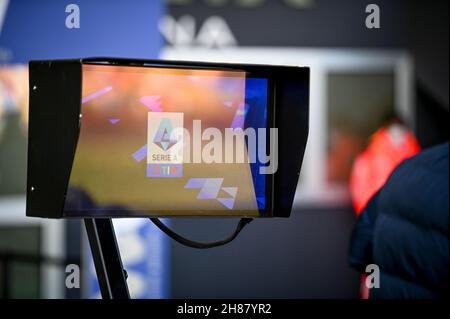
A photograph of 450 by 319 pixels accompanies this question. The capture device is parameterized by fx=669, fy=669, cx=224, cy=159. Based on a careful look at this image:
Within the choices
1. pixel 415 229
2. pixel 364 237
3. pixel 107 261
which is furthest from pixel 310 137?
pixel 107 261

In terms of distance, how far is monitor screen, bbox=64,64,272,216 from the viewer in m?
0.67

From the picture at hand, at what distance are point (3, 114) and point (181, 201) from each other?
2.21 meters

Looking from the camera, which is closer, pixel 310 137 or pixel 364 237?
pixel 364 237

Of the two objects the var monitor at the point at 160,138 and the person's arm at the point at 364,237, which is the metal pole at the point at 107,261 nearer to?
the var monitor at the point at 160,138

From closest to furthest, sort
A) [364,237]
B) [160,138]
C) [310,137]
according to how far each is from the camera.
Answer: [160,138], [364,237], [310,137]

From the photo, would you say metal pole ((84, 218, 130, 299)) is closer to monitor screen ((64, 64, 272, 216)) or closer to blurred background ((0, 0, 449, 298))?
monitor screen ((64, 64, 272, 216))

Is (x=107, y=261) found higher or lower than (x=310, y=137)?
lower

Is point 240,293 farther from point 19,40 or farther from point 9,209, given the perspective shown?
point 19,40

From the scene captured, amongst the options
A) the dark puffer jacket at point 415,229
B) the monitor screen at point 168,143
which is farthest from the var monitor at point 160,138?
the dark puffer jacket at point 415,229

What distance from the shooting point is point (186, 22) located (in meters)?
3.02

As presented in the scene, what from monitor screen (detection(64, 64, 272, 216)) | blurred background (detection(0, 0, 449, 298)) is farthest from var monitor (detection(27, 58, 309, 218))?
blurred background (detection(0, 0, 449, 298))

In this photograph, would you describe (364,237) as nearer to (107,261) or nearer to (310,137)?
(107,261)

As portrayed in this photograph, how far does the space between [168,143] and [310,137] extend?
2476mm

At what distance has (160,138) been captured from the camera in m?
0.69
